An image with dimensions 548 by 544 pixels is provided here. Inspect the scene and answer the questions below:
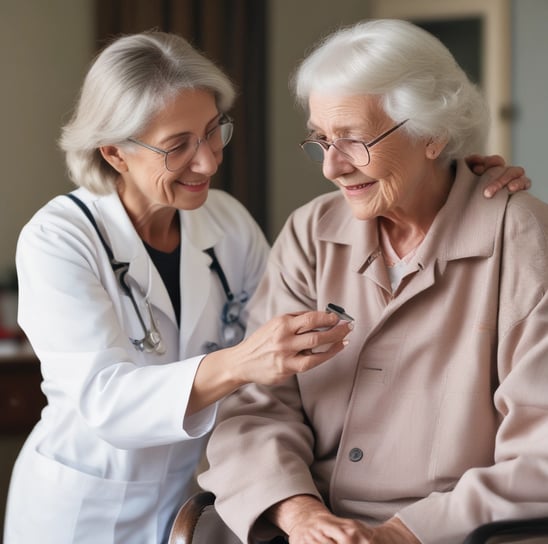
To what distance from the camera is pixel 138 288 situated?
2.17 m

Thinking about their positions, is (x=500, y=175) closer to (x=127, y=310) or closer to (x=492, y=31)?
(x=127, y=310)

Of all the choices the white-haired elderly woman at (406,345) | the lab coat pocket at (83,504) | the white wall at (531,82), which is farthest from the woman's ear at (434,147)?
the white wall at (531,82)

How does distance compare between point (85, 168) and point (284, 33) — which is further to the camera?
point (284, 33)

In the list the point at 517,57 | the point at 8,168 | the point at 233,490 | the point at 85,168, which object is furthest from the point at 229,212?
the point at 517,57

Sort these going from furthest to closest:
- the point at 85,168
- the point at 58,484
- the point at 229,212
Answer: the point at 229,212 < the point at 85,168 < the point at 58,484

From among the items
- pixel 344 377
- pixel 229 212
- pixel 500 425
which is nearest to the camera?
pixel 500 425

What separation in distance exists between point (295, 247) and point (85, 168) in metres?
0.55

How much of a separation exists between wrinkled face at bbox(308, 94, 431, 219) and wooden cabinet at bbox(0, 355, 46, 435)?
1652 mm

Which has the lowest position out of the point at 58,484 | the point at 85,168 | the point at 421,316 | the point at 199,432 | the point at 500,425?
the point at 58,484

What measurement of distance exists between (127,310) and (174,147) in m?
0.38

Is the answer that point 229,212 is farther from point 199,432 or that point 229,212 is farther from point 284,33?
point 284,33

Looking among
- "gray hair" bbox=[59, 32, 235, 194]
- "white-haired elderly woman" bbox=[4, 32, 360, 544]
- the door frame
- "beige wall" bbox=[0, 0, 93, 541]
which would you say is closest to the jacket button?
"white-haired elderly woman" bbox=[4, 32, 360, 544]

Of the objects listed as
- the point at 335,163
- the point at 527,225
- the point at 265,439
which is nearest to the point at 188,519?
the point at 265,439

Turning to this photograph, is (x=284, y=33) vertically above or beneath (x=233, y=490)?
above
